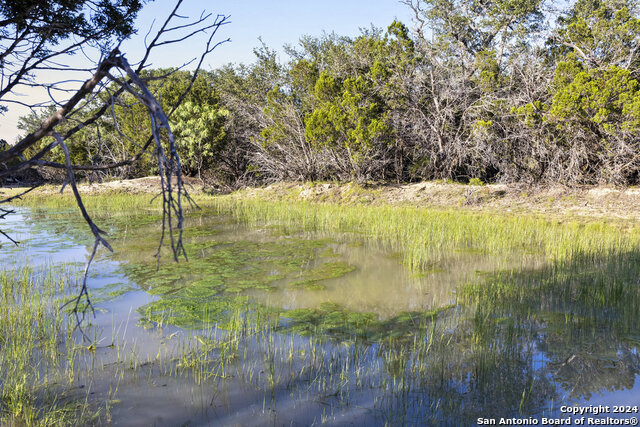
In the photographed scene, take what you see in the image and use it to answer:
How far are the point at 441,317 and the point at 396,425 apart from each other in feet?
7.05

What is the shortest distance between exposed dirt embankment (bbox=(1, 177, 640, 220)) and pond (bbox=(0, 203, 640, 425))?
374 cm

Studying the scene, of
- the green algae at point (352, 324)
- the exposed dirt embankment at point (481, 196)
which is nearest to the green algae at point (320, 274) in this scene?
the green algae at point (352, 324)

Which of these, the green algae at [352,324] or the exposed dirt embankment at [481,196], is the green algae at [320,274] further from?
the exposed dirt embankment at [481,196]

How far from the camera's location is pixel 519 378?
349cm

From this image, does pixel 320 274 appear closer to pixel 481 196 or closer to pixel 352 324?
pixel 352 324

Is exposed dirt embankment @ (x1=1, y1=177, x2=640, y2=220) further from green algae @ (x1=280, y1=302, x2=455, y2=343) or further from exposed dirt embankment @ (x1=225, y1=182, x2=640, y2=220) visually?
green algae @ (x1=280, y1=302, x2=455, y2=343)

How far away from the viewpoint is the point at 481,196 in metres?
14.6

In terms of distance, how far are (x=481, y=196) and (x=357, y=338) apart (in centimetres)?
1160

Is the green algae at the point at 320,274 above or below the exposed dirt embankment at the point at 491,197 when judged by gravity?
below

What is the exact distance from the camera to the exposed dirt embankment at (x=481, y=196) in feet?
40.0

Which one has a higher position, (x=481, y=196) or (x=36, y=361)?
(x=481, y=196)

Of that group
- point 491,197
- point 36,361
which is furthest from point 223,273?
point 491,197

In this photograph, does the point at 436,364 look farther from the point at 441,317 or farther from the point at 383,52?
the point at 383,52

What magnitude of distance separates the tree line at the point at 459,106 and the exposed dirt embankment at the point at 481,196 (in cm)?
79
